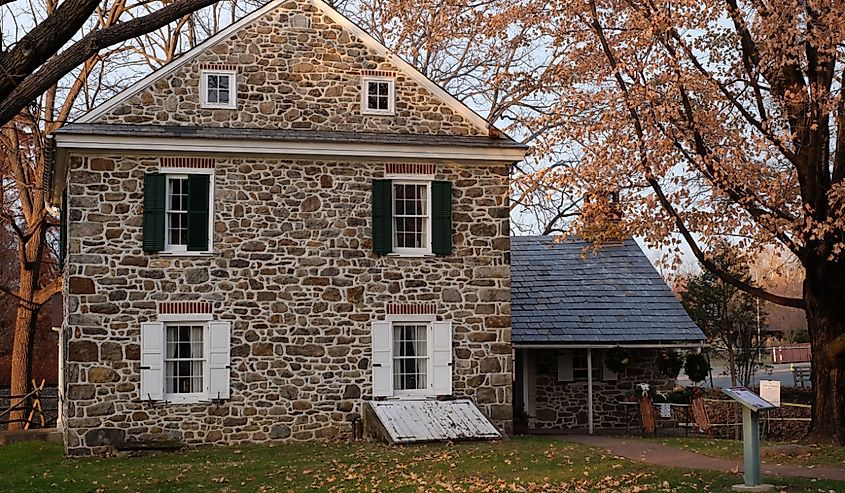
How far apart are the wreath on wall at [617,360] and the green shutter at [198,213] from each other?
28.0ft

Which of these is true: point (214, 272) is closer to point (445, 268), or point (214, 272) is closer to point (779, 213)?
point (445, 268)

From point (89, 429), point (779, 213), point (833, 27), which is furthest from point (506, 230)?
point (89, 429)

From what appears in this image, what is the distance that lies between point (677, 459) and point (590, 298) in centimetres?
725

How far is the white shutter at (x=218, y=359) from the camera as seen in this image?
55.0ft

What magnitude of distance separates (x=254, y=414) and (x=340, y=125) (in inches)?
209

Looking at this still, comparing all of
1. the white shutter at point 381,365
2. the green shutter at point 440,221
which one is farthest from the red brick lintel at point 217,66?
the white shutter at point 381,365

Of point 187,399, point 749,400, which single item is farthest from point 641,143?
point 187,399

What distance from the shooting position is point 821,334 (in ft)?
53.3

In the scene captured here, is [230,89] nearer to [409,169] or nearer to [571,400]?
[409,169]

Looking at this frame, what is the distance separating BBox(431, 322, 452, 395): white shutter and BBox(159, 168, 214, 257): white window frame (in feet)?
13.9

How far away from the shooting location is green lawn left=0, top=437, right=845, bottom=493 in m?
11.6

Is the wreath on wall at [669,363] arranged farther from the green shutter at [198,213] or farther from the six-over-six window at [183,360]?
the green shutter at [198,213]

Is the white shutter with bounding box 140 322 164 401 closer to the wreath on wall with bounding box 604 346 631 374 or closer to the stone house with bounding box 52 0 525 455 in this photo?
the stone house with bounding box 52 0 525 455

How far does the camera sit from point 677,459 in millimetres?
14430
